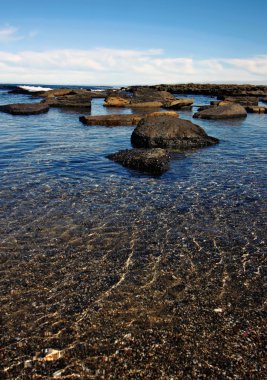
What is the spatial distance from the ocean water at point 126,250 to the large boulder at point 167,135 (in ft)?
12.2

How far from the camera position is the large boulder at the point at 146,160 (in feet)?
40.6

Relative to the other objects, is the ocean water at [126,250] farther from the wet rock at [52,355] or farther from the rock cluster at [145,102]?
the rock cluster at [145,102]

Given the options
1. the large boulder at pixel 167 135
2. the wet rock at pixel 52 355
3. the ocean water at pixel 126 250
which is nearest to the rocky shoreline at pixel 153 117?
the large boulder at pixel 167 135

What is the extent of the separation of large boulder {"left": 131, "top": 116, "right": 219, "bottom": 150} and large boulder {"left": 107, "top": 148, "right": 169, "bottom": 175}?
2995 millimetres

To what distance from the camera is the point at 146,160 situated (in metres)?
12.6

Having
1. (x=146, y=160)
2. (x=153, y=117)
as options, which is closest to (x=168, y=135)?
(x=153, y=117)

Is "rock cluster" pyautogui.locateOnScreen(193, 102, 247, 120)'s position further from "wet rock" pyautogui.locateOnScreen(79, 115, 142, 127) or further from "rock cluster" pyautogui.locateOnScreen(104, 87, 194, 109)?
"rock cluster" pyautogui.locateOnScreen(104, 87, 194, 109)

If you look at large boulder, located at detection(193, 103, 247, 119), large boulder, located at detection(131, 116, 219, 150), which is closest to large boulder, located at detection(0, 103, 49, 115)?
large boulder, located at detection(193, 103, 247, 119)

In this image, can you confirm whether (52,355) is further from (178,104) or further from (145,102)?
(145,102)

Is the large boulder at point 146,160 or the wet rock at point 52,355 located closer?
the wet rock at point 52,355

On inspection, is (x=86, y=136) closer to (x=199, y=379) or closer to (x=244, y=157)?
(x=244, y=157)

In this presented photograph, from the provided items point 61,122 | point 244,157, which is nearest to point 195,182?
point 244,157

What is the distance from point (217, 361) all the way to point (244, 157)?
40.8 feet

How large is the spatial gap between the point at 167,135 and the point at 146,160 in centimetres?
454
